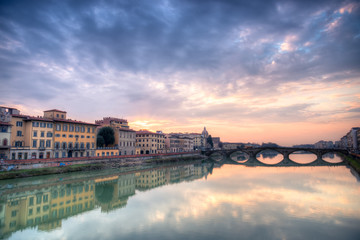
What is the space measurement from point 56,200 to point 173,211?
11978mm

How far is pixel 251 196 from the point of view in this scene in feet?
77.6

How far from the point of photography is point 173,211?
1814 cm

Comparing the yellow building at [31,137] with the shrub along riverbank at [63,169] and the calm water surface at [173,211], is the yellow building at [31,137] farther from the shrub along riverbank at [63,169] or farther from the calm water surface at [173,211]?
the calm water surface at [173,211]

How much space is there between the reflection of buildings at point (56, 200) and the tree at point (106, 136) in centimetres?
2211

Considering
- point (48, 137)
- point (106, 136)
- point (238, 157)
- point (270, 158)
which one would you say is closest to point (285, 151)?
point (238, 157)

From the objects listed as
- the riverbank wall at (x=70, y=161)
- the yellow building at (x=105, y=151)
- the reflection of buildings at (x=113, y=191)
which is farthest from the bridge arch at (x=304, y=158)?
the reflection of buildings at (x=113, y=191)

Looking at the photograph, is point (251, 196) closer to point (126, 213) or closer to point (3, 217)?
point (126, 213)

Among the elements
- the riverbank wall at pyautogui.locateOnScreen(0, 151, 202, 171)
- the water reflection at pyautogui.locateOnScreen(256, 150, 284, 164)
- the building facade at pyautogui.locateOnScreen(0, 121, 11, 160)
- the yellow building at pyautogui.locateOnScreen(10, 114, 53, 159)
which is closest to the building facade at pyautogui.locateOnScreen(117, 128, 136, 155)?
the riverbank wall at pyautogui.locateOnScreen(0, 151, 202, 171)

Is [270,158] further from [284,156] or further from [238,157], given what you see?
[284,156]

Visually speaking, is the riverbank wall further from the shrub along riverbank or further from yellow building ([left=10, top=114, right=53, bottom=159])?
yellow building ([left=10, top=114, right=53, bottom=159])

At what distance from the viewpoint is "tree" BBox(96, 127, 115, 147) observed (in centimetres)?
5403

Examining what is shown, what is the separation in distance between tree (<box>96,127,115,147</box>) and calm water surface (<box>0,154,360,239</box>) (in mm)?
24362

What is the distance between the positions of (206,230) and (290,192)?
1647cm

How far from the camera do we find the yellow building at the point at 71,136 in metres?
40.7
